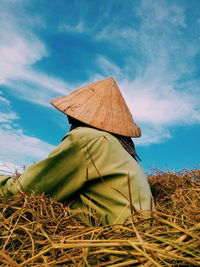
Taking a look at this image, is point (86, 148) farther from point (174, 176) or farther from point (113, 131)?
point (174, 176)

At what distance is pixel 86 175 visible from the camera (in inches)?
71.0

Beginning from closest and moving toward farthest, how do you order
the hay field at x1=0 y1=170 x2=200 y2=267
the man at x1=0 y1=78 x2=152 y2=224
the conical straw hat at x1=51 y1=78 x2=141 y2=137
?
1. the hay field at x1=0 y1=170 x2=200 y2=267
2. the man at x1=0 y1=78 x2=152 y2=224
3. the conical straw hat at x1=51 y1=78 x2=141 y2=137

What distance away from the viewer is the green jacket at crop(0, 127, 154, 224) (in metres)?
1.79

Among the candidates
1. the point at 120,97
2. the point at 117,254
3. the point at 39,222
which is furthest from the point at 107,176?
the point at 120,97

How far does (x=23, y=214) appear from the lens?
1593 millimetres

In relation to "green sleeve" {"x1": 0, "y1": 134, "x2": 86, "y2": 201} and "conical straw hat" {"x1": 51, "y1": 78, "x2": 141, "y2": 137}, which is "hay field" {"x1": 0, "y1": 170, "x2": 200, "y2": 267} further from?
"conical straw hat" {"x1": 51, "y1": 78, "x2": 141, "y2": 137}

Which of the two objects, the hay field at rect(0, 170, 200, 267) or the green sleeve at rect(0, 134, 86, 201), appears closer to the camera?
the hay field at rect(0, 170, 200, 267)

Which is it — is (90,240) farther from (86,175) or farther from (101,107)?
(101,107)

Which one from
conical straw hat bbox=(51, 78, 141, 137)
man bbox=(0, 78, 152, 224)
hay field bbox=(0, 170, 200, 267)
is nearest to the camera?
hay field bbox=(0, 170, 200, 267)

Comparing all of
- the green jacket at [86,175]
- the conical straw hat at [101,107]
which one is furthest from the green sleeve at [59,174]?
the conical straw hat at [101,107]

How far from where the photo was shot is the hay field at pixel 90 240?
3.13 ft

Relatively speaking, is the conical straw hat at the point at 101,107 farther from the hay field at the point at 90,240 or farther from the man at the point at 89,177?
the hay field at the point at 90,240

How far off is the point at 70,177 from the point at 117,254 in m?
0.88

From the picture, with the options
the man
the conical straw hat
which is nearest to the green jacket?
the man
